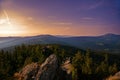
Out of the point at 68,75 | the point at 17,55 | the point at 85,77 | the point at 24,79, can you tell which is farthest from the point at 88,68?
the point at 17,55

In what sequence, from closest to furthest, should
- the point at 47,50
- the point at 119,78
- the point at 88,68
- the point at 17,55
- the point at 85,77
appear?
the point at 119,78 < the point at 85,77 < the point at 88,68 < the point at 17,55 < the point at 47,50

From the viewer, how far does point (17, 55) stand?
160625 millimetres

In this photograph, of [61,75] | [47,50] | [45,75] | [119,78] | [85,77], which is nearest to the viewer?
[119,78]

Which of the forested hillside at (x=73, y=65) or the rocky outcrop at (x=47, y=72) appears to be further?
the forested hillside at (x=73, y=65)

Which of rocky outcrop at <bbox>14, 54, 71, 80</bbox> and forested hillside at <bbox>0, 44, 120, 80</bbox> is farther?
forested hillside at <bbox>0, 44, 120, 80</bbox>

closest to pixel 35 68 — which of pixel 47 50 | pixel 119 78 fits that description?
pixel 119 78

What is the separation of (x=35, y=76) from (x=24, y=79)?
5.44m

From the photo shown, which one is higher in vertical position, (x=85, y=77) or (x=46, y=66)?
(x=46, y=66)

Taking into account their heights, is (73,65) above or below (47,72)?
below

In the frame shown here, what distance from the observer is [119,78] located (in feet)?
288

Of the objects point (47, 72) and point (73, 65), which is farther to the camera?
point (73, 65)

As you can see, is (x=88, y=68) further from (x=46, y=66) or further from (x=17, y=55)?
(x=17, y=55)

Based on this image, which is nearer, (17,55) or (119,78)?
(119,78)

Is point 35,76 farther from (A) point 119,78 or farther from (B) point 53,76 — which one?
(A) point 119,78
